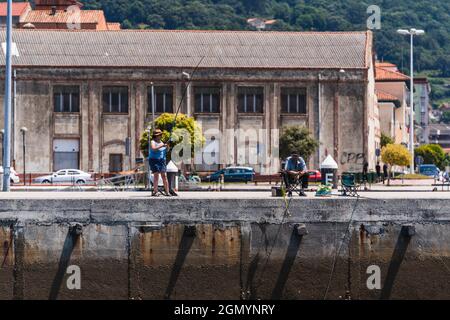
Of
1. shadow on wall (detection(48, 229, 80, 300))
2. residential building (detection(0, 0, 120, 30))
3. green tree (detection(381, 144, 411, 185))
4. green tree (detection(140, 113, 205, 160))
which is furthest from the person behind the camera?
residential building (detection(0, 0, 120, 30))

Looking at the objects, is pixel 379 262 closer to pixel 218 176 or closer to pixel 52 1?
pixel 218 176

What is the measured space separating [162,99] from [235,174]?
352 inches

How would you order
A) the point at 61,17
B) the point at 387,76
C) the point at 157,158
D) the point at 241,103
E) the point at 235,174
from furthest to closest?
the point at 387,76 → the point at 61,17 → the point at 241,103 → the point at 235,174 → the point at 157,158

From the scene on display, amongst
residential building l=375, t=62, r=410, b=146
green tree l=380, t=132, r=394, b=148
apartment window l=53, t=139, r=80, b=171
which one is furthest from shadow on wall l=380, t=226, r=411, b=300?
residential building l=375, t=62, r=410, b=146

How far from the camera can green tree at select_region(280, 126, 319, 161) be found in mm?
77812

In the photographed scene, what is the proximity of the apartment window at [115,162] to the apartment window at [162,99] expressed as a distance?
3.51 m

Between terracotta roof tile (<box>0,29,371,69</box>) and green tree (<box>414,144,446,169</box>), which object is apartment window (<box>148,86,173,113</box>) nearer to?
terracotta roof tile (<box>0,29,371,69</box>)

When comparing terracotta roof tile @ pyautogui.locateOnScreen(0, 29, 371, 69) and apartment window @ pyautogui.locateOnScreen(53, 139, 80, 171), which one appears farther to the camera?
terracotta roof tile @ pyautogui.locateOnScreen(0, 29, 371, 69)

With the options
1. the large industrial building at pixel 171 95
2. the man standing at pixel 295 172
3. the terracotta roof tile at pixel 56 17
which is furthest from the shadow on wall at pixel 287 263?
the terracotta roof tile at pixel 56 17

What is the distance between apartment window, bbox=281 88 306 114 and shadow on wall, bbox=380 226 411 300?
57.6 metres

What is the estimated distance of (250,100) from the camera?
81312mm

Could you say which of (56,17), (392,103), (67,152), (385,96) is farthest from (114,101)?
(385,96)

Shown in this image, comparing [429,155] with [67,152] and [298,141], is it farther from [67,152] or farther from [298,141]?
[67,152]

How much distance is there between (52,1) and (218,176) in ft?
164
